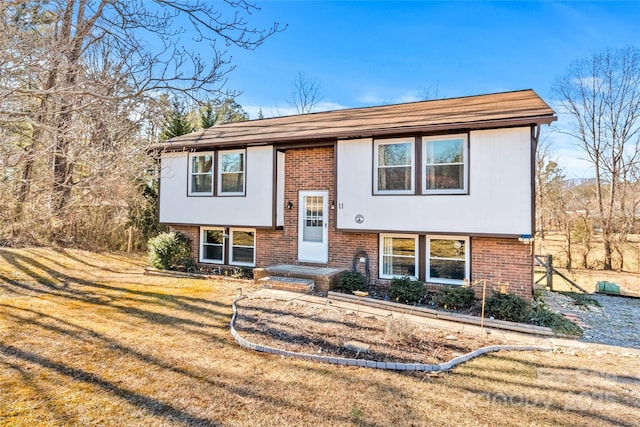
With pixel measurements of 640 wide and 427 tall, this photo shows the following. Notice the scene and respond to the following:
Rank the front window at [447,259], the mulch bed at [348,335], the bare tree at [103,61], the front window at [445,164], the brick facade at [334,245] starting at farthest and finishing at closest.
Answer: the front window at [447,259] < the front window at [445,164] < the brick facade at [334,245] < the mulch bed at [348,335] < the bare tree at [103,61]

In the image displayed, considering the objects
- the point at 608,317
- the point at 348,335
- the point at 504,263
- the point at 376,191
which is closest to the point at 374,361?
the point at 348,335

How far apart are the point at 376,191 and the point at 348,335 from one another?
15.8 ft

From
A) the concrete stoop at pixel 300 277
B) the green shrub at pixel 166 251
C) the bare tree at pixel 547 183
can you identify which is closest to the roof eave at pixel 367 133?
the green shrub at pixel 166 251

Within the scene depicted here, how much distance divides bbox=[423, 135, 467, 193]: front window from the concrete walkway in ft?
11.4

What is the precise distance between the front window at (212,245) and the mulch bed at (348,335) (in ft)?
18.2

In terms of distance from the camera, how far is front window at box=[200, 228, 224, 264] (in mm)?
12938

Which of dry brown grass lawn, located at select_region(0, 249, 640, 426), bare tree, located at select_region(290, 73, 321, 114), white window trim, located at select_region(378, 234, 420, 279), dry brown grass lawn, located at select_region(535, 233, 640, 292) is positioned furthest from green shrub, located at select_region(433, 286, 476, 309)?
bare tree, located at select_region(290, 73, 321, 114)

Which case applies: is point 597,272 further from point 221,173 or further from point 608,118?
point 221,173

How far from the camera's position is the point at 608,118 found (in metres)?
18.5

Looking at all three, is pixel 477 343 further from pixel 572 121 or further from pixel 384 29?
pixel 572 121

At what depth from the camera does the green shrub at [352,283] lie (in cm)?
982

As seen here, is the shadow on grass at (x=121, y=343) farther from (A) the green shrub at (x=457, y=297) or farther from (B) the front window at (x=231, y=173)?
(A) the green shrub at (x=457, y=297)

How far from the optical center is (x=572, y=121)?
1964cm

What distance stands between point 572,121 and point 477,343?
19103 millimetres
